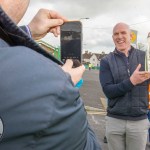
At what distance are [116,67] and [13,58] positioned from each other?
2.72m

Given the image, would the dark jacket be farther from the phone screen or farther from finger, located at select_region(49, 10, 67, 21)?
finger, located at select_region(49, 10, 67, 21)

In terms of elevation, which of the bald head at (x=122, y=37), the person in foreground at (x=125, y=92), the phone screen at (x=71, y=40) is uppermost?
the phone screen at (x=71, y=40)

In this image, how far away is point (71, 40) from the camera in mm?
1810

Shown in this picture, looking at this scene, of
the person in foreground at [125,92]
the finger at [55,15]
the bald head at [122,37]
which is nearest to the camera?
the finger at [55,15]

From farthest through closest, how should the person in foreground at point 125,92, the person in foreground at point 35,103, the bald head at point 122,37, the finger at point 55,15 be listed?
the bald head at point 122,37 → the person in foreground at point 125,92 → the finger at point 55,15 → the person in foreground at point 35,103

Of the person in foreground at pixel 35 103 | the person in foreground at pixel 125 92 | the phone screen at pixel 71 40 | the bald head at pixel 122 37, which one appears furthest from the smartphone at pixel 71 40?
the bald head at pixel 122 37

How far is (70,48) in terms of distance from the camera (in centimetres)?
174

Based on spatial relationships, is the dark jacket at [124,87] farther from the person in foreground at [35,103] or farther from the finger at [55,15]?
the person in foreground at [35,103]

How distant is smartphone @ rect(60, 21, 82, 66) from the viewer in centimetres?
169

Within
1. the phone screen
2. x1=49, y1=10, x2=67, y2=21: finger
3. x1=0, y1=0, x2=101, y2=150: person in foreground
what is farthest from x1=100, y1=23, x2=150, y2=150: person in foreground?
x1=0, y1=0, x2=101, y2=150: person in foreground

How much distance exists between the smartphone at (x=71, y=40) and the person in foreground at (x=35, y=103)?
0.68 meters

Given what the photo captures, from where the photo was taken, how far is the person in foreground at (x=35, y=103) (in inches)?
34.6

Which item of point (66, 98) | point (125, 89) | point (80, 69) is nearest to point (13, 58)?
point (66, 98)

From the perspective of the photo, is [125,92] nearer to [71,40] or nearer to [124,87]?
[124,87]
